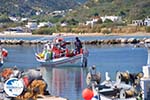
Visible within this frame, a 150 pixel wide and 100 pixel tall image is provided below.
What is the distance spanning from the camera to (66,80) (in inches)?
1200

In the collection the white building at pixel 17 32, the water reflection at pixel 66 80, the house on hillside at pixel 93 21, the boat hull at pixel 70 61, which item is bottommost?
the water reflection at pixel 66 80

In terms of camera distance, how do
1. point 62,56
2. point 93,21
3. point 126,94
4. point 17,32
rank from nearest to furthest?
1. point 126,94
2. point 62,56
3. point 93,21
4. point 17,32

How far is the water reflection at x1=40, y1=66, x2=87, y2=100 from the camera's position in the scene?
24.9m

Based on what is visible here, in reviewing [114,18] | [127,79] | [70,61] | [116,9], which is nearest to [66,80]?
[70,61]

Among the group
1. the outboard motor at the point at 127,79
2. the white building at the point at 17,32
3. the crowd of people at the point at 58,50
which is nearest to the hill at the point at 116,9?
the white building at the point at 17,32

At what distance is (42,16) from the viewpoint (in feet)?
557

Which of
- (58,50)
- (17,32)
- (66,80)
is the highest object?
(17,32)

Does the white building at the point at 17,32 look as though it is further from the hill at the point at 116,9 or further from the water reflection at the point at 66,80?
the water reflection at the point at 66,80

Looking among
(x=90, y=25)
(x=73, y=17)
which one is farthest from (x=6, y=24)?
(x=90, y=25)

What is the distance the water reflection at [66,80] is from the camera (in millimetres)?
24906

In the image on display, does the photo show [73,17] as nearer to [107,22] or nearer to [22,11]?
[107,22]

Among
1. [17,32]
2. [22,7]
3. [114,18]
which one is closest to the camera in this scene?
[114,18]

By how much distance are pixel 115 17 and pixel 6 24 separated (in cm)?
3051

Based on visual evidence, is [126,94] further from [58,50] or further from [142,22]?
[142,22]
